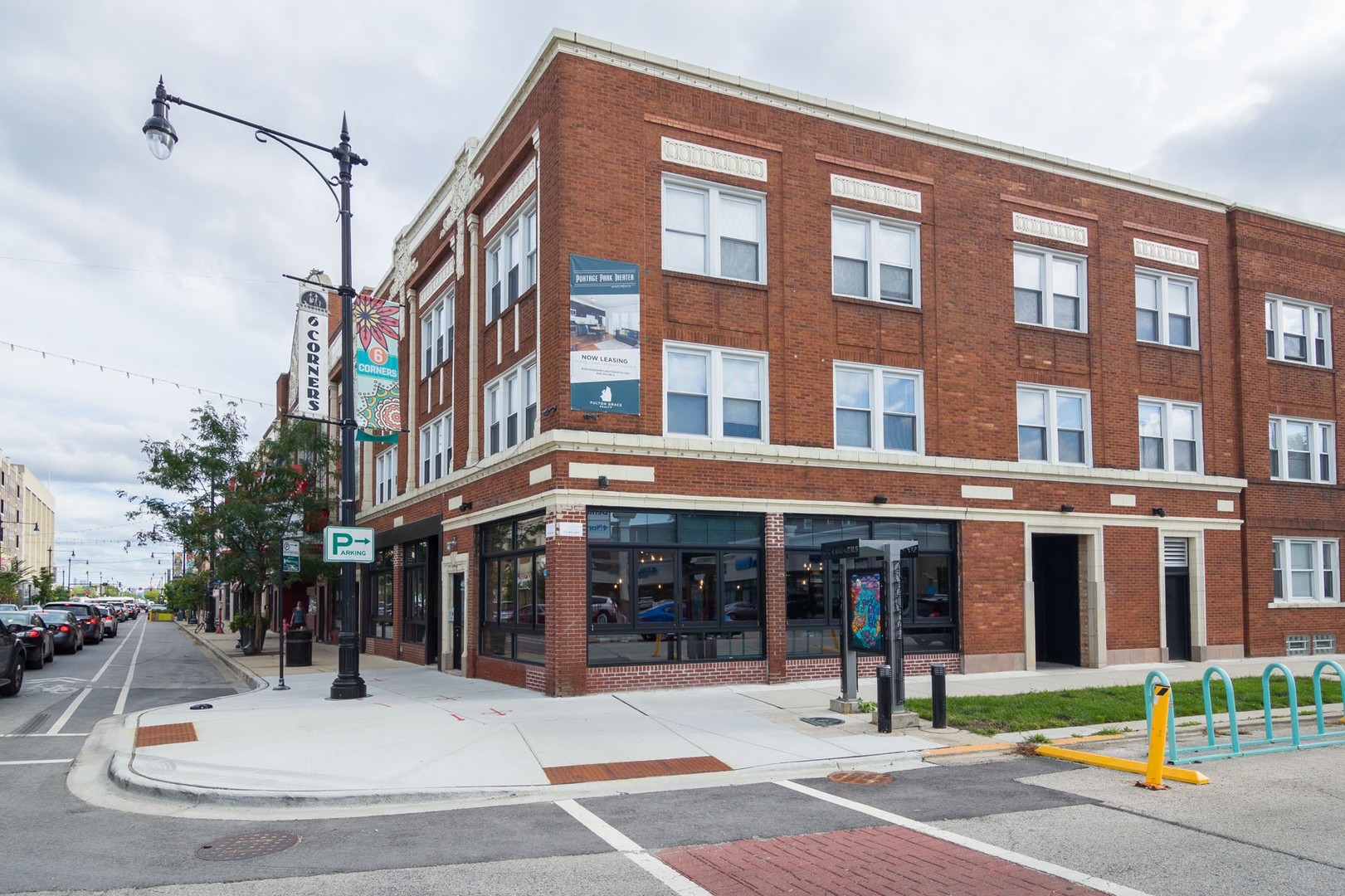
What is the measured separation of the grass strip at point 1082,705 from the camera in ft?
42.4

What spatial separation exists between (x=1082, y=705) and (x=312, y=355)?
47.9ft

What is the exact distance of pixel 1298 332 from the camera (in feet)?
79.4

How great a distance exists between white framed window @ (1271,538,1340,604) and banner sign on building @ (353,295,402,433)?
20.0 meters

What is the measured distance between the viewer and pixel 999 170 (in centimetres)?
2067

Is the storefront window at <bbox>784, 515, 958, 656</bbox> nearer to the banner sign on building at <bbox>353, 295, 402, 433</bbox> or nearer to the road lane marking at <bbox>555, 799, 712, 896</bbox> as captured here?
the banner sign on building at <bbox>353, 295, 402, 433</bbox>

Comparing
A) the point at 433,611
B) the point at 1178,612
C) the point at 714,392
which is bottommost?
the point at 433,611

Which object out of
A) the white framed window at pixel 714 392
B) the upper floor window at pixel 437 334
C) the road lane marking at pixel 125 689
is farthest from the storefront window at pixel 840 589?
the road lane marking at pixel 125 689

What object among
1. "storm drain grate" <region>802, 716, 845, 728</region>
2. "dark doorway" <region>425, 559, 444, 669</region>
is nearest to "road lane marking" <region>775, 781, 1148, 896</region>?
"storm drain grate" <region>802, 716, 845, 728</region>

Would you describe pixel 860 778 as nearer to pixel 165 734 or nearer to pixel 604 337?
pixel 165 734

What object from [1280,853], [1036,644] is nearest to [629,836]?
[1280,853]

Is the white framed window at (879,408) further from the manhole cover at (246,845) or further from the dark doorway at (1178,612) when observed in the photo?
the manhole cover at (246,845)

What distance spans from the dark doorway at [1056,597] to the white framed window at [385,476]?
1741 cm

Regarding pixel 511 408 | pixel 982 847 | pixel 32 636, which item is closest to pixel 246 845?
pixel 982 847

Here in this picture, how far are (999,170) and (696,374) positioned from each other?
8443mm
